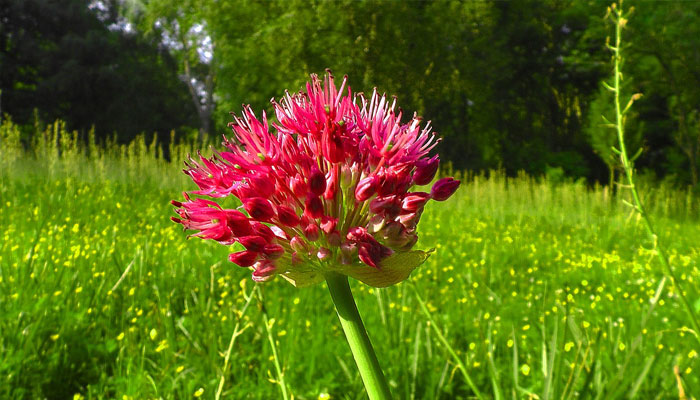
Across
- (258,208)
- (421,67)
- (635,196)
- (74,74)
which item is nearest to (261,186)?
(258,208)

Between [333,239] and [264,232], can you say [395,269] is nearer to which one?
[333,239]

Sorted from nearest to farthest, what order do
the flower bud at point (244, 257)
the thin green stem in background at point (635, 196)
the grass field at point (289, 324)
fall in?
the flower bud at point (244, 257)
the thin green stem in background at point (635, 196)
the grass field at point (289, 324)

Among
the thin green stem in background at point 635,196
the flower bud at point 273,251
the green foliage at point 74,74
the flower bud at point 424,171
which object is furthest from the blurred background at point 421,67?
the flower bud at point 273,251

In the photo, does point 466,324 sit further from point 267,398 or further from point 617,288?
point 617,288

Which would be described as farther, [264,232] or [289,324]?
[289,324]

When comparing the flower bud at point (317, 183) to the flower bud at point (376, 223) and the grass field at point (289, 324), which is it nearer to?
the flower bud at point (376, 223)

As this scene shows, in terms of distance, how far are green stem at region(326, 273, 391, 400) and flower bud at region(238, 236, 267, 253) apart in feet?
0.43

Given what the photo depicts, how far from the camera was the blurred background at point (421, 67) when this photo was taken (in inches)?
824

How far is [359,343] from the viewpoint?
749 millimetres

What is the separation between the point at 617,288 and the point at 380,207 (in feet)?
16.0

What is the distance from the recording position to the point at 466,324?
316 cm

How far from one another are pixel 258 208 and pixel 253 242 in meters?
0.06

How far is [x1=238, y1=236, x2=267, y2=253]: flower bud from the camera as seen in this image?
82 centimetres

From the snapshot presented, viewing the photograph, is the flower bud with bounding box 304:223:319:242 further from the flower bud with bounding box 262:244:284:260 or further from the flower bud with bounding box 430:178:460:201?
the flower bud with bounding box 430:178:460:201
